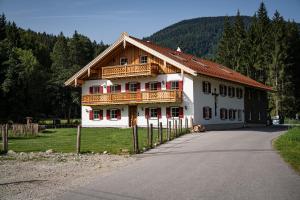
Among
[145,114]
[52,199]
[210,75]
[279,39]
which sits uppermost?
[279,39]

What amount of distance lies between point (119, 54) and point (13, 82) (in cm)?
1314

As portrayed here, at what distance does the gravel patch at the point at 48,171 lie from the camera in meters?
9.79

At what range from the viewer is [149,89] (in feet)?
125

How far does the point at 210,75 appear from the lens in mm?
36094

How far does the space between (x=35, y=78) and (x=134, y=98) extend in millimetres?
34838

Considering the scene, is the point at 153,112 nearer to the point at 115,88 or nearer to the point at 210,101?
the point at 115,88

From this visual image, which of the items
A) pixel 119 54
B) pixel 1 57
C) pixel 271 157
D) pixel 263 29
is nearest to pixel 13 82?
pixel 1 57

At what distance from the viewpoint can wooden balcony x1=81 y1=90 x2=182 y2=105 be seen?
3516cm

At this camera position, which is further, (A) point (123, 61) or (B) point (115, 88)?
(B) point (115, 88)

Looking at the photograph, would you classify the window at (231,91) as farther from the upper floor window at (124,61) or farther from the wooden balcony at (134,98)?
the upper floor window at (124,61)

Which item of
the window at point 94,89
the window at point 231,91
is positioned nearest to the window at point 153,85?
the window at point 94,89

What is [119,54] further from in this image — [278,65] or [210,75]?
[278,65]

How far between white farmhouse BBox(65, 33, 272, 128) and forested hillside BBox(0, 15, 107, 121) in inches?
316

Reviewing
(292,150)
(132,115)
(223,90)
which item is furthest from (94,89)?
(292,150)
